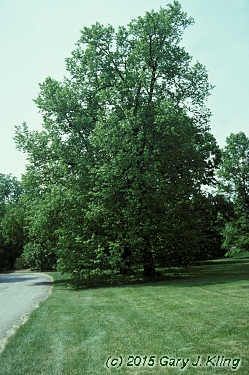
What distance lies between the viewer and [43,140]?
88.7 feet

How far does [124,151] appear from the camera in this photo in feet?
74.2

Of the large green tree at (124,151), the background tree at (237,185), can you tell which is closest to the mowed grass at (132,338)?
the large green tree at (124,151)

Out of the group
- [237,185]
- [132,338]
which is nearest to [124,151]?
[132,338]

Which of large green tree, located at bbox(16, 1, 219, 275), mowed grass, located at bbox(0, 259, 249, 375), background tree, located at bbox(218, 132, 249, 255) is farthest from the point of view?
background tree, located at bbox(218, 132, 249, 255)

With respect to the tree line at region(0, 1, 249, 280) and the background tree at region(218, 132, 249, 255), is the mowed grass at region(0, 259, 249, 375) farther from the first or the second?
the background tree at region(218, 132, 249, 255)

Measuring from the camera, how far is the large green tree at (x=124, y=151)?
21812mm

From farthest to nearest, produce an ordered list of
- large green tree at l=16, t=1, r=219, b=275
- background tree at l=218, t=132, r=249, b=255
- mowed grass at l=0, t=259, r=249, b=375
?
1. background tree at l=218, t=132, r=249, b=255
2. large green tree at l=16, t=1, r=219, b=275
3. mowed grass at l=0, t=259, r=249, b=375

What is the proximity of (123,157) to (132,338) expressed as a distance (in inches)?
569

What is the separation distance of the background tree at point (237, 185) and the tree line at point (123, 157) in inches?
836

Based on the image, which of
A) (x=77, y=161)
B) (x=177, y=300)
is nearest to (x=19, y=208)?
(x=77, y=161)

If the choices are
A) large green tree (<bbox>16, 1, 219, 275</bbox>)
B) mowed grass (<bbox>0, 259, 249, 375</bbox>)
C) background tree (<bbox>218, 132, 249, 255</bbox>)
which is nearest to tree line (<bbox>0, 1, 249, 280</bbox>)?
large green tree (<bbox>16, 1, 219, 275</bbox>)

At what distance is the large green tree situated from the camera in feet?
71.6

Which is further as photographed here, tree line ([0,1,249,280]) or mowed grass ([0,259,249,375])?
tree line ([0,1,249,280])

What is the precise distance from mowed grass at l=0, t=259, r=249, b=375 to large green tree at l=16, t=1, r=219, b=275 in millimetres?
9208
